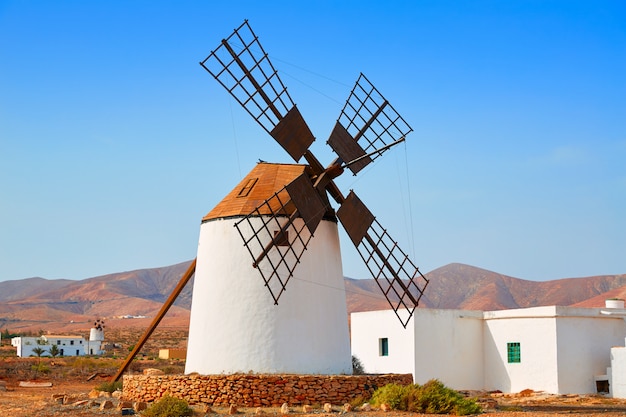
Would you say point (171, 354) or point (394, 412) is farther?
point (171, 354)

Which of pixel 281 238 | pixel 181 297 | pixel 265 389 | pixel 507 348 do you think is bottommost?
pixel 265 389

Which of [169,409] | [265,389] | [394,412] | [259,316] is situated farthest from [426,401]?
[169,409]

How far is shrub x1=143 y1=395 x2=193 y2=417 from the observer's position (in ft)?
52.2

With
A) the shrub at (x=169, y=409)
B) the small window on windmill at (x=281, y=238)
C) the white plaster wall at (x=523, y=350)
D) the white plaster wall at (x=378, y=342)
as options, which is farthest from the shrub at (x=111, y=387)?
the white plaster wall at (x=523, y=350)

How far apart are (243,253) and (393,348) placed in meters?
9.51

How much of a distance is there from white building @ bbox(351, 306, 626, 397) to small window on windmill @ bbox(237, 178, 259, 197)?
26.8 feet

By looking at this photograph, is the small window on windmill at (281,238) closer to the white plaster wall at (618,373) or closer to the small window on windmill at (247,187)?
the small window on windmill at (247,187)

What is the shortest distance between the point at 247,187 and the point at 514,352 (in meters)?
11.1

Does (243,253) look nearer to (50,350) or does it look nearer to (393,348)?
(393,348)

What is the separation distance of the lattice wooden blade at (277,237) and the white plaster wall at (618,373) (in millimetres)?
10766

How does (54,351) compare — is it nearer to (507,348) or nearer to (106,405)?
(507,348)

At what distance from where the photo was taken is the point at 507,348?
26500 mm

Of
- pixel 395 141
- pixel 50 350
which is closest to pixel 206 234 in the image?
pixel 395 141

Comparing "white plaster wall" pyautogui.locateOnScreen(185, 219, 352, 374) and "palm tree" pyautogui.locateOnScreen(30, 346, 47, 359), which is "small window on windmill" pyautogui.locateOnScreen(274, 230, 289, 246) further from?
"palm tree" pyautogui.locateOnScreen(30, 346, 47, 359)
